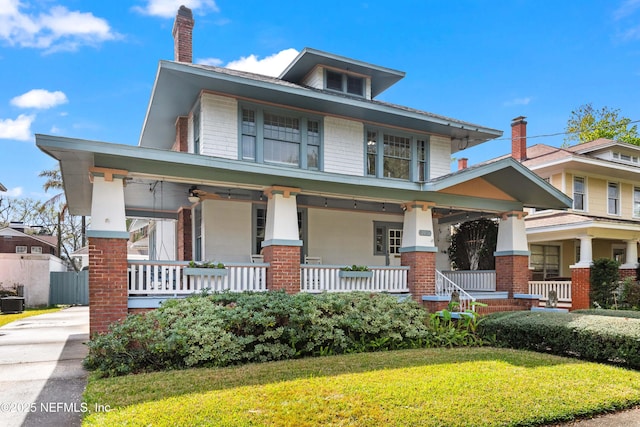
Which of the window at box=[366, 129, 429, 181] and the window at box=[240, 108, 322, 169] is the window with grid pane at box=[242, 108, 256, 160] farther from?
the window at box=[366, 129, 429, 181]

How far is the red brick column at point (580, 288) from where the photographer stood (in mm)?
15828

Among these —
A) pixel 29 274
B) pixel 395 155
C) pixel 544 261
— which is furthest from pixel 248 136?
pixel 29 274

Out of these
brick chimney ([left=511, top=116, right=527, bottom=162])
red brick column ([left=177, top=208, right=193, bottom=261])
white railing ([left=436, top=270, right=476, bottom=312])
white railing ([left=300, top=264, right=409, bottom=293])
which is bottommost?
white railing ([left=436, top=270, right=476, bottom=312])

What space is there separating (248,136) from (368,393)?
797 centimetres

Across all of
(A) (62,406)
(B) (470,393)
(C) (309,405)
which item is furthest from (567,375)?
(A) (62,406)

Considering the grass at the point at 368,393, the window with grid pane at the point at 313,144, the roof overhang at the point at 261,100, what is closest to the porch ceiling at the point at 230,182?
the window with grid pane at the point at 313,144

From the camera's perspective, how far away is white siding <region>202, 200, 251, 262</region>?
1234cm

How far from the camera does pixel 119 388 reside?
6402mm

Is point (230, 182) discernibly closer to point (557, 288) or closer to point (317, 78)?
point (317, 78)

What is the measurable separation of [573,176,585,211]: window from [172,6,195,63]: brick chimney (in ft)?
52.8

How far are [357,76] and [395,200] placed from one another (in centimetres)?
487

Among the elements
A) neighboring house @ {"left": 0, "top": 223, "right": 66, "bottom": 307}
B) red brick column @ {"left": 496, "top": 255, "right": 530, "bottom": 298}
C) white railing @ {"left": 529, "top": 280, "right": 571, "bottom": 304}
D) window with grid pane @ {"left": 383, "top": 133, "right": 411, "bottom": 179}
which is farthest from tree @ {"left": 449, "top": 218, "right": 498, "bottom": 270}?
neighboring house @ {"left": 0, "top": 223, "right": 66, "bottom": 307}

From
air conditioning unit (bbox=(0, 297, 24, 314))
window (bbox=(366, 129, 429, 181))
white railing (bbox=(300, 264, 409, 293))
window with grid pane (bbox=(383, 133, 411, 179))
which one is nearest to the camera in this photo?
white railing (bbox=(300, 264, 409, 293))

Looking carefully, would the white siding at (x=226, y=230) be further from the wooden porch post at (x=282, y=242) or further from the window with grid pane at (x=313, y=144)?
the window with grid pane at (x=313, y=144)
